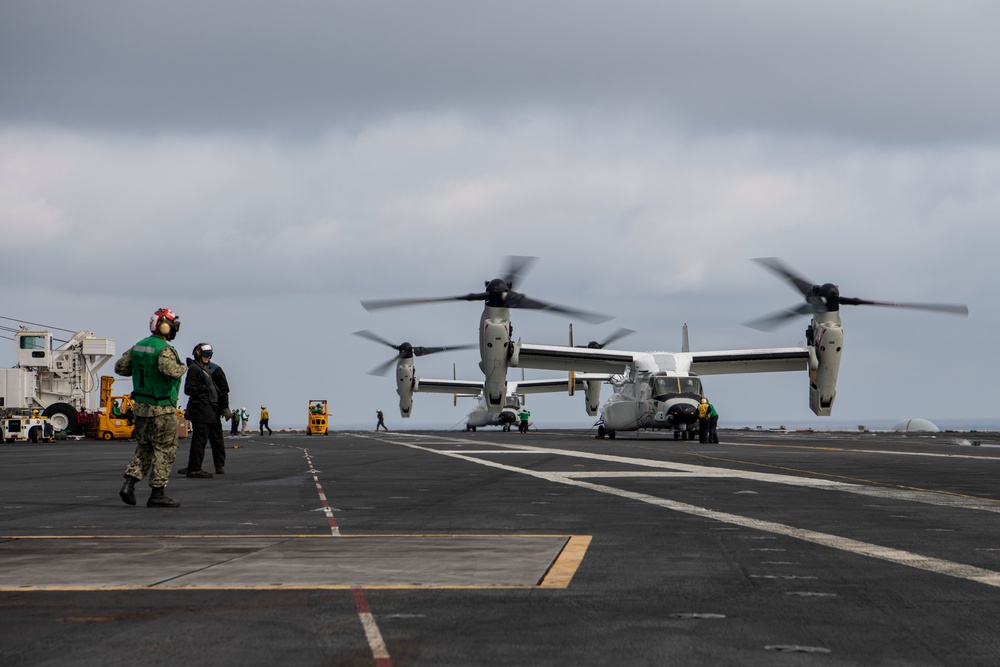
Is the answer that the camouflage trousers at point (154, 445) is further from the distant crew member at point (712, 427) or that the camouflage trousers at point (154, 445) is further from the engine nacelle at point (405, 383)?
the engine nacelle at point (405, 383)

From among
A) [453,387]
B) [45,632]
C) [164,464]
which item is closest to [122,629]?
[45,632]

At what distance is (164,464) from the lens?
458 inches

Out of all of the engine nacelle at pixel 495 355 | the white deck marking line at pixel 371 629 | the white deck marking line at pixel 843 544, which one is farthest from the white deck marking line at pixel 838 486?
the engine nacelle at pixel 495 355

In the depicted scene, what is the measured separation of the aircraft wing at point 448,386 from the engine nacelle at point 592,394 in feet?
26.4

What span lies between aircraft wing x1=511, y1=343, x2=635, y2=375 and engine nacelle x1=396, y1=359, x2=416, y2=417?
58.5 ft

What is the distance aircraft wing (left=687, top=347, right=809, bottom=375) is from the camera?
49750mm

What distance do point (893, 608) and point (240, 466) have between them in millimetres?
17888

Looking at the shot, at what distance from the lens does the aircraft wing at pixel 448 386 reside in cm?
7538

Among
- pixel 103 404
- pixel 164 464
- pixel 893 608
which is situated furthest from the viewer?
pixel 103 404

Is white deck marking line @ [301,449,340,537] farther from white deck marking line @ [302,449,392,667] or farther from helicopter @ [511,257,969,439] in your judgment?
helicopter @ [511,257,969,439]

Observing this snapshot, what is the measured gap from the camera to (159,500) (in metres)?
11.5

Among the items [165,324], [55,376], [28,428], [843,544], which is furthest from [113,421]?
[843,544]

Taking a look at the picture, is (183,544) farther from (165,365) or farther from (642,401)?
(642,401)

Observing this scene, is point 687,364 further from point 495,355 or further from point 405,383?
point 405,383
